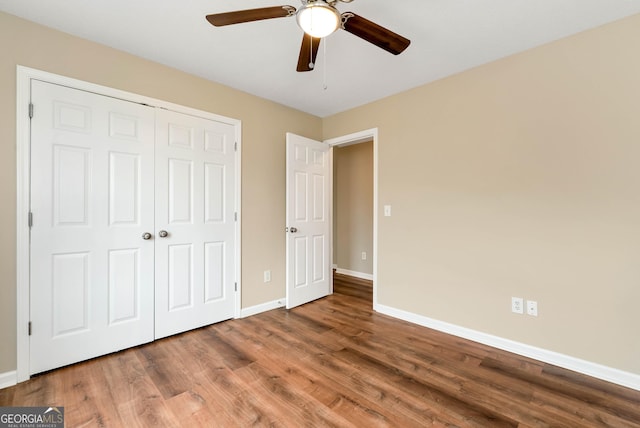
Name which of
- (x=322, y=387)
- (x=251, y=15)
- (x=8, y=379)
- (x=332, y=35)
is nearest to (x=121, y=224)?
(x=8, y=379)

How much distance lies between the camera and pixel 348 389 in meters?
1.74

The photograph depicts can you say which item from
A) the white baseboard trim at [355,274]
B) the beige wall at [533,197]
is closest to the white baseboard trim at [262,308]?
the beige wall at [533,197]

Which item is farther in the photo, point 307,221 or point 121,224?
point 307,221

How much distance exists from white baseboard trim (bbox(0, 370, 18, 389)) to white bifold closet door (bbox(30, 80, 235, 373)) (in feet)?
0.32

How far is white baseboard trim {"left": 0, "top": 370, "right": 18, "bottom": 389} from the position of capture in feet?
5.66

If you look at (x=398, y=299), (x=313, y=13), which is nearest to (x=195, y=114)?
(x=313, y=13)

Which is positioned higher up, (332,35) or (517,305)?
(332,35)

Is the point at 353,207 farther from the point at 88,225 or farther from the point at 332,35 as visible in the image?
the point at 88,225

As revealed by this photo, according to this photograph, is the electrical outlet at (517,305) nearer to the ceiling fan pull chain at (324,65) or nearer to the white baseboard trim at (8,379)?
the ceiling fan pull chain at (324,65)

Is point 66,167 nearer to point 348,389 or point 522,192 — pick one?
point 348,389

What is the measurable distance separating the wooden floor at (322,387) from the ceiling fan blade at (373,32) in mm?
2146

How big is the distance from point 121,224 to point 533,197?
11.0ft

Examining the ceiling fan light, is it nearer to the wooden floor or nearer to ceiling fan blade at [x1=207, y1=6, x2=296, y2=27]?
ceiling fan blade at [x1=207, y1=6, x2=296, y2=27]

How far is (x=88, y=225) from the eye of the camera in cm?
204
